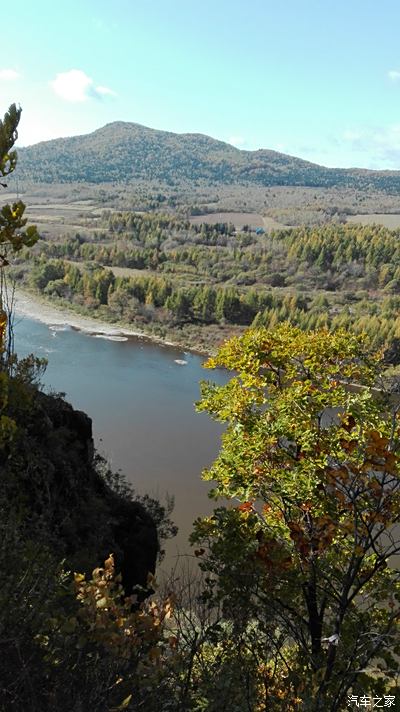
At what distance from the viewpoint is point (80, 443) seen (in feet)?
34.9

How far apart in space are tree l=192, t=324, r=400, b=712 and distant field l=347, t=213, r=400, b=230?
12170 centimetres

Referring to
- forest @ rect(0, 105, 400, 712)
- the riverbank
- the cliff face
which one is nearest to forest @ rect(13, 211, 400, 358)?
the riverbank

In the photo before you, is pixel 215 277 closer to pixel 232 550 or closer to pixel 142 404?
pixel 142 404

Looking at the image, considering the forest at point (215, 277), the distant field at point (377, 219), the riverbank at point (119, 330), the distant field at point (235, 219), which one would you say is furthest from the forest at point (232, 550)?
the distant field at point (377, 219)

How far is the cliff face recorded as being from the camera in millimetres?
7684

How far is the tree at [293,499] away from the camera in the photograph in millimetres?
4988

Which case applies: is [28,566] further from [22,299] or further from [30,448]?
[22,299]

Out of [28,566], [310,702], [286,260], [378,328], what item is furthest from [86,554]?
[286,260]

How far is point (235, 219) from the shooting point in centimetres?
13100

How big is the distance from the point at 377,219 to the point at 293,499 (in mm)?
136756

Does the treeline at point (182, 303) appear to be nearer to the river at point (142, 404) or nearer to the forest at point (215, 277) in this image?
the forest at point (215, 277)

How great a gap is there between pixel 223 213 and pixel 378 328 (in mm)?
104621

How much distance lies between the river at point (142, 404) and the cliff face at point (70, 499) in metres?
4.81

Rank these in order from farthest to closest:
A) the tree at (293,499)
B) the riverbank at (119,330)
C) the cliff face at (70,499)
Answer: the riverbank at (119,330) < the cliff face at (70,499) < the tree at (293,499)
